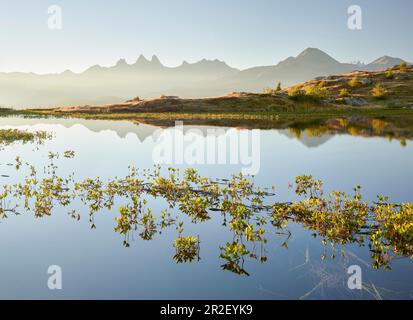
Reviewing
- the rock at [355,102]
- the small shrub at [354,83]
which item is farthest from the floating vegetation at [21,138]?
the small shrub at [354,83]

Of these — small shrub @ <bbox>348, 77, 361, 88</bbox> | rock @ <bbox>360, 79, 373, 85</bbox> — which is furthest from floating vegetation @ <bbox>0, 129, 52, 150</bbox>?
rock @ <bbox>360, 79, 373, 85</bbox>

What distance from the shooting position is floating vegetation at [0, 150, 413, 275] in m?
12.6

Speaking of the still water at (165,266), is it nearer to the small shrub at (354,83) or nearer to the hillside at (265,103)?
the hillside at (265,103)

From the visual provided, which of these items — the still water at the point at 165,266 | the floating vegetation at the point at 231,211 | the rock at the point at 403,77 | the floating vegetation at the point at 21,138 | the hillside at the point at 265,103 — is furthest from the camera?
the rock at the point at 403,77

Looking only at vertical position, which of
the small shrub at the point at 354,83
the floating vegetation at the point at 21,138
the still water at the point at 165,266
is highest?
the small shrub at the point at 354,83

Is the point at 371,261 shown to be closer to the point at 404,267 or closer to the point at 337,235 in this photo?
the point at 404,267

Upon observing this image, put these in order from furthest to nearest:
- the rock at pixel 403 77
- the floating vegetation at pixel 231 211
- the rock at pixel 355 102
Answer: the rock at pixel 403 77, the rock at pixel 355 102, the floating vegetation at pixel 231 211

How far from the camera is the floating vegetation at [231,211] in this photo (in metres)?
12.6

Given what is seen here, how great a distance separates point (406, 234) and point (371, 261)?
213 cm

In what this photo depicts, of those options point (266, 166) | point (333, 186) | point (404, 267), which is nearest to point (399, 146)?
point (266, 166)

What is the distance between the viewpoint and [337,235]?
45.4 feet

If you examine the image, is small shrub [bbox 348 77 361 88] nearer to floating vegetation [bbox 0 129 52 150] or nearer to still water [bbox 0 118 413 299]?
floating vegetation [bbox 0 129 52 150]

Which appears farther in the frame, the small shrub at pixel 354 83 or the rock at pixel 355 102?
the small shrub at pixel 354 83

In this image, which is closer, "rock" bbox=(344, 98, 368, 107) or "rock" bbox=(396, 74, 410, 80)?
"rock" bbox=(344, 98, 368, 107)
